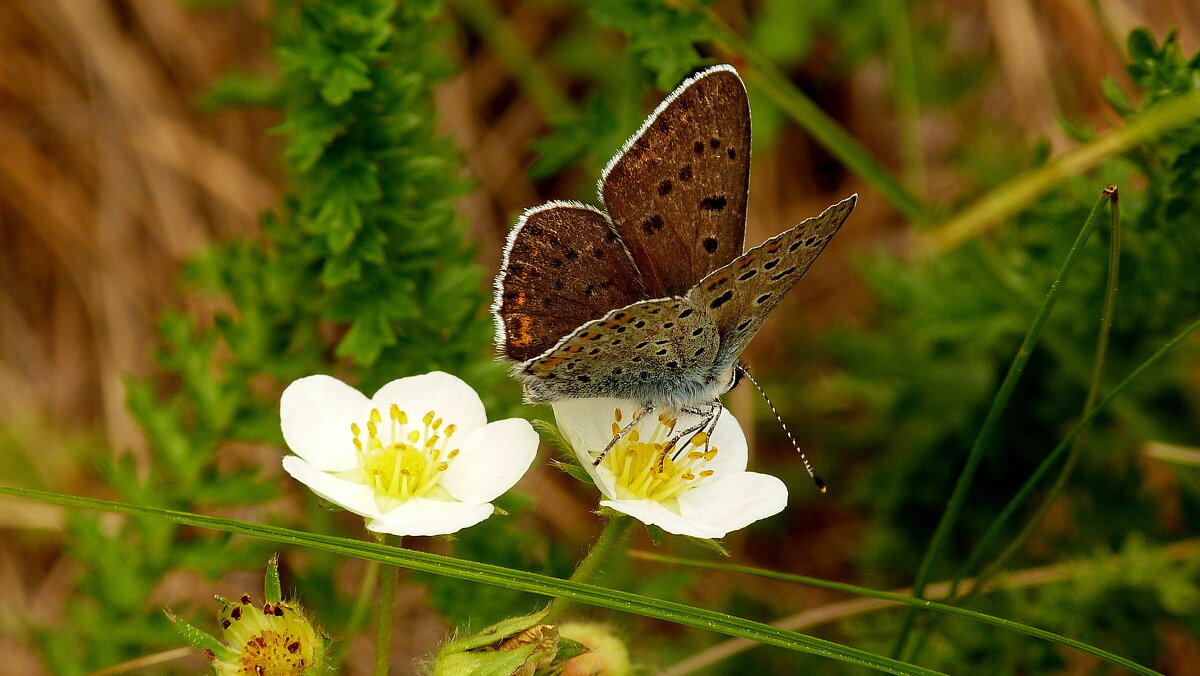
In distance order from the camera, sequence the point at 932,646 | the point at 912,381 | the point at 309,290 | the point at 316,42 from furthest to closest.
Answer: the point at 912,381
the point at 932,646
the point at 309,290
the point at 316,42

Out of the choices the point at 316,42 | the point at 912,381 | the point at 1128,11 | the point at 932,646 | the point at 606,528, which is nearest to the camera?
the point at 606,528

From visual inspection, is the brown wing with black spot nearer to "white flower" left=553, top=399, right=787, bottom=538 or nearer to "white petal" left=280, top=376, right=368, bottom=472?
"white flower" left=553, top=399, right=787, bottom=538

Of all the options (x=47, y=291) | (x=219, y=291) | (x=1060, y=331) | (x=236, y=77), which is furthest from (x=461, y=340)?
(x=47, y=291)

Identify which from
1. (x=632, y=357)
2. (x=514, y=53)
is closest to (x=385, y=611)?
(x=632, y=357)

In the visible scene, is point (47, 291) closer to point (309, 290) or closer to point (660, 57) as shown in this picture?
point (309, 290)

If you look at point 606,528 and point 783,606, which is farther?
point 783,606

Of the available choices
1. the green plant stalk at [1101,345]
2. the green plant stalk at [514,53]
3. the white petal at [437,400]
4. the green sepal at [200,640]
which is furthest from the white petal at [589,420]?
the green plant stalk at [514,53]

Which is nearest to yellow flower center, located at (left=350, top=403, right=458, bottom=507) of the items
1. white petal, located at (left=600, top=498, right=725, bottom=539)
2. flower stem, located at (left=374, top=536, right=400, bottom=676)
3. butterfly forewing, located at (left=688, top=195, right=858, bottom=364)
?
flower stem, located at (left=374, top=536, right=400, bottom=676)

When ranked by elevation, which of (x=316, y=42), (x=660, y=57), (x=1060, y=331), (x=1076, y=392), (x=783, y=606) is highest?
(x=316, y=42)
